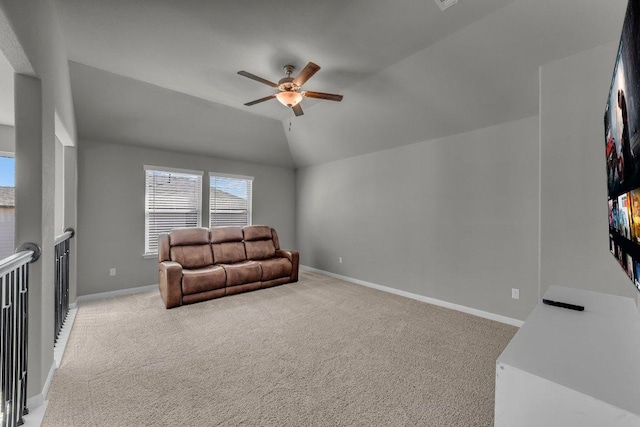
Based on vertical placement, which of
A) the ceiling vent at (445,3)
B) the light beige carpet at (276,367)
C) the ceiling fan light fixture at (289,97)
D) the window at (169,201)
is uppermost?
the ceiling vent at (445,3)

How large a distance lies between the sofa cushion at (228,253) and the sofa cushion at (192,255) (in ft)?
0.38

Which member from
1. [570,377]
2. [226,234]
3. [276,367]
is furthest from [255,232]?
[570,377]

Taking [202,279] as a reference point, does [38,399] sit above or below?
below

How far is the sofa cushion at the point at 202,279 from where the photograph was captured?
3.74 metres

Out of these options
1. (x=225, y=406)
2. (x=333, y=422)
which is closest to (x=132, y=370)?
(x=225, y=406)

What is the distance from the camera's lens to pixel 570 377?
2.65 ft

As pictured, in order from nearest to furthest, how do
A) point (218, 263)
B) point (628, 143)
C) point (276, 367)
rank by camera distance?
point (628, 143) < point (276, 367) < point (218, 263)

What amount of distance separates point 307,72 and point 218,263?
3.30m

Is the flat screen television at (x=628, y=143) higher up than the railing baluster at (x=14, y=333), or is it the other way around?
the flat screen television at (x=628, y=143)

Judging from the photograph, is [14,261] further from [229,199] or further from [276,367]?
[229,199]

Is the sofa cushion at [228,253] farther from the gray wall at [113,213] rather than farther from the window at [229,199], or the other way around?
the gray wall at [113,213]

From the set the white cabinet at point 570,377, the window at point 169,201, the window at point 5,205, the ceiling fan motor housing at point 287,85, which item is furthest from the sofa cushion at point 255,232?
the white cabinet at point 570,377

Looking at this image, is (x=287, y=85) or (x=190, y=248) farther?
(x=190, y=248)

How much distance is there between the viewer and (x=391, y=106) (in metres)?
3.74
